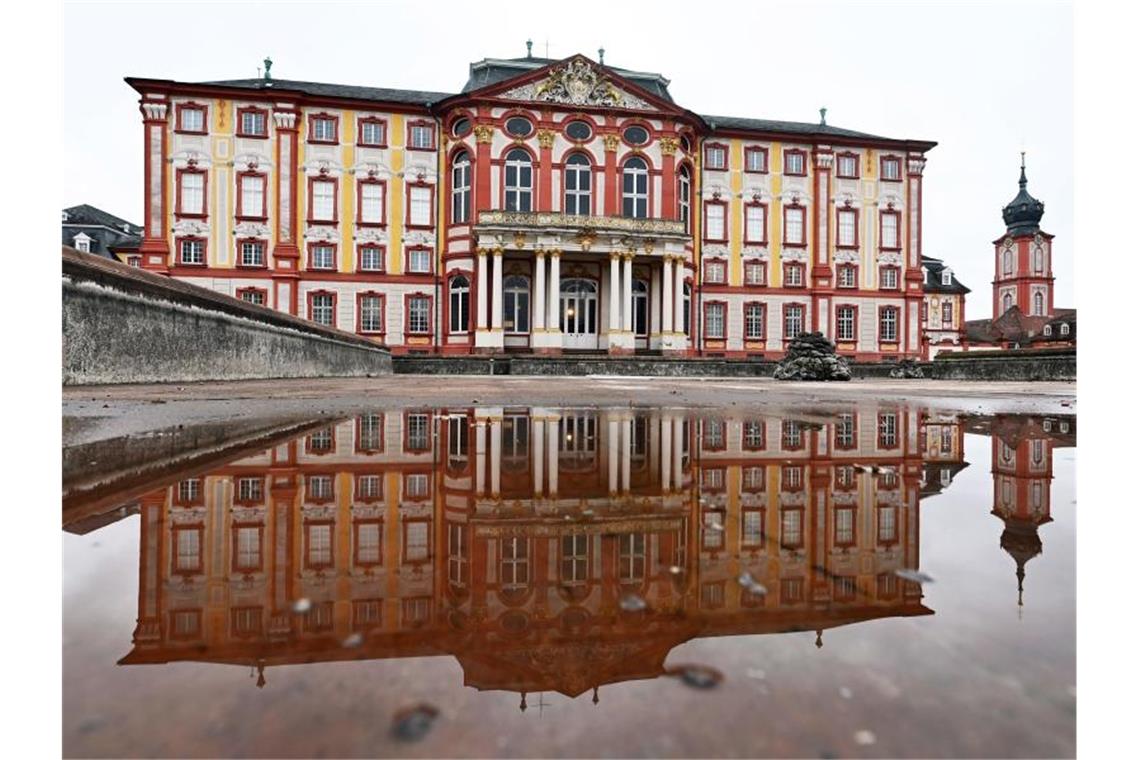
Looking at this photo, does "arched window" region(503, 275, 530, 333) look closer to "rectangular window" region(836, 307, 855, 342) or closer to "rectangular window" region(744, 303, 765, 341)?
"rectangular window" region(744, 303, 765, 341)

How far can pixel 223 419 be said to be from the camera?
3.25 m

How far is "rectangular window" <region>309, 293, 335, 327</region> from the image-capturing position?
3117 cm

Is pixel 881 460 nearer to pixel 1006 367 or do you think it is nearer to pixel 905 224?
pixel 1006 367

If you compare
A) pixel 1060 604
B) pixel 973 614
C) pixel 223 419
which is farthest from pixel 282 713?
pixel 223 419

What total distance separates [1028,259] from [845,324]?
46429mm

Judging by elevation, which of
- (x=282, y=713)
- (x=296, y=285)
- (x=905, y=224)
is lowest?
(x=282, y=713)

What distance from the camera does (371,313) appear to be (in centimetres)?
3177

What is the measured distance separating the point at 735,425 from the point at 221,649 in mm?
3000

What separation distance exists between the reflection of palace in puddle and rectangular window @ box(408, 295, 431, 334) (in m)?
30.6

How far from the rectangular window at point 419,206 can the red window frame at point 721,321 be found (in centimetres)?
1544

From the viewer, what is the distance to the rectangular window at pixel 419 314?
31.9 m

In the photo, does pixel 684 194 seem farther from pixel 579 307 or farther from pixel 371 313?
pixel 371 313

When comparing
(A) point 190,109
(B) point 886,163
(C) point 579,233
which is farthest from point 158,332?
(B) point 886,163

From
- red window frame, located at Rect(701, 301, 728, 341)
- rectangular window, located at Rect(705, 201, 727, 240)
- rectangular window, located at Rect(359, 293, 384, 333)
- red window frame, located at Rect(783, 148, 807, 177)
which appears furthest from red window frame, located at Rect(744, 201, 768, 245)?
rectangular window, located at Rect(359, 293, 384, 333)
